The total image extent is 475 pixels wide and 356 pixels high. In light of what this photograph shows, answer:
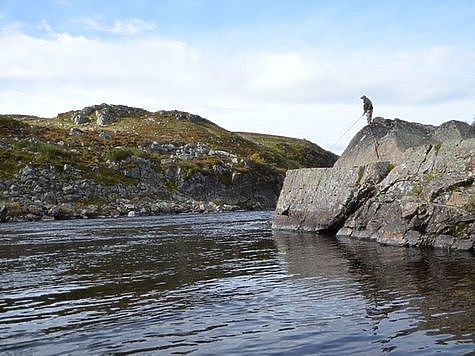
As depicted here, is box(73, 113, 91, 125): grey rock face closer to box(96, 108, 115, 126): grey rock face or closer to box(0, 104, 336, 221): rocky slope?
box(96, 108, 115, 126): grey rock face

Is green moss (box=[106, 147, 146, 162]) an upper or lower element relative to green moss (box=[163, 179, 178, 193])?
upper

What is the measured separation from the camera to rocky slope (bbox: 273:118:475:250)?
2727 cm

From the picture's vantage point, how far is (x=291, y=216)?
43.8 metres

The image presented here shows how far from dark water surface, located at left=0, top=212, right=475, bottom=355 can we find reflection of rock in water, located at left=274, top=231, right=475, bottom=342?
Answer: 5 cm

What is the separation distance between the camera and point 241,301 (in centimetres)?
1617

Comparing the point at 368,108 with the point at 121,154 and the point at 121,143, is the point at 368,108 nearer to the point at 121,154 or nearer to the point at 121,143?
the point at 121,154

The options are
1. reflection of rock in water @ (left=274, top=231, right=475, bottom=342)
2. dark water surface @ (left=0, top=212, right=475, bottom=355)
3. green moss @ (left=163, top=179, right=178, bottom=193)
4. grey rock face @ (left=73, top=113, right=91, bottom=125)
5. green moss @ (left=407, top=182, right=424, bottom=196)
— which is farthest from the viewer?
grey rock face @ (left=73, top=113, right=91, bottom=125)

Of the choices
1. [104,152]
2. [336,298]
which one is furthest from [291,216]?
[104,152]

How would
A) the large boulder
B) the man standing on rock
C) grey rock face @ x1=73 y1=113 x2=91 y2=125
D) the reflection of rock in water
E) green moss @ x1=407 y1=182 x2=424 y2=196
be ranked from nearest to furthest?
1. the reflection of rock in water
2. green moss @ x1=407 y1=182 x2=424 y2=196
3. the large boulder
4. the man standing on rock
5. grey rock face @ x1=73 y1=113 x2=91 y2=125

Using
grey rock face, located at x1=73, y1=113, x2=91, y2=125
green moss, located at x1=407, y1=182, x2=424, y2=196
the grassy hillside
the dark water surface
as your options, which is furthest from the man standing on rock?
grey rock face, located at x1=73, y1=113, x2=91, y2=125

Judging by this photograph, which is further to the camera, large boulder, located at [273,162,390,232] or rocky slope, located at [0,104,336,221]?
rocky slope, located at [0,104,336,221]

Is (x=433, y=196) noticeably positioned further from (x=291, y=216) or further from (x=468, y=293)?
(x=291, y=216)

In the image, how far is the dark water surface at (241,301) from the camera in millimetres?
11680

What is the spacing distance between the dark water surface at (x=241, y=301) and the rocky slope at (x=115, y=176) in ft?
151
